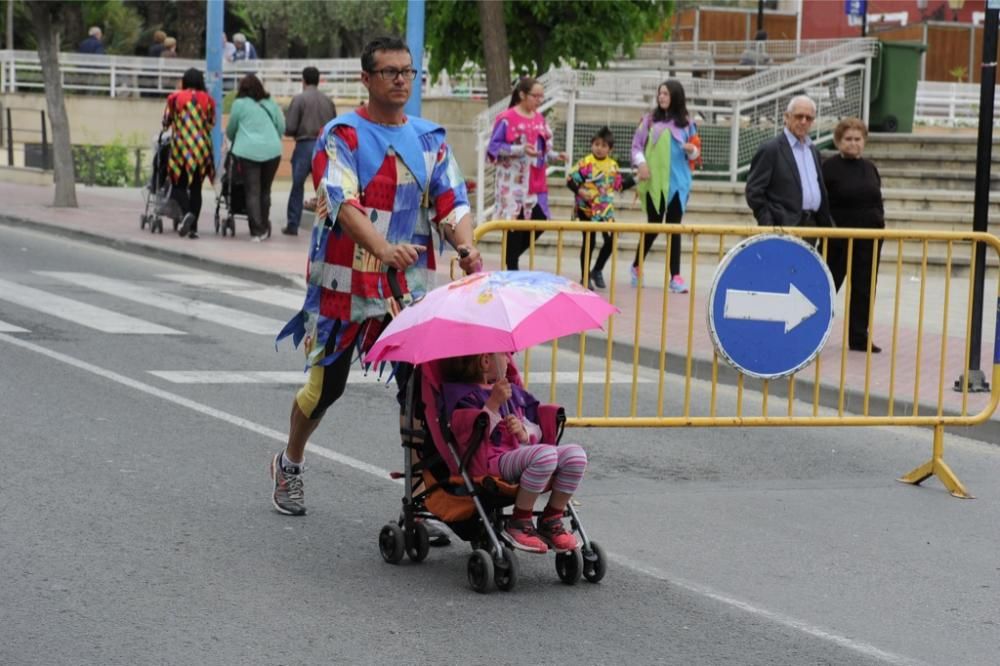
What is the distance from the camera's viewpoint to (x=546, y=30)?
2666 centimetres

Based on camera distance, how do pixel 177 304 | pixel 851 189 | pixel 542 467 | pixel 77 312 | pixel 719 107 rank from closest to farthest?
pixel 542 467
pixel 851 189
pixel 77 312
pixel 177 304
pixel 719 107

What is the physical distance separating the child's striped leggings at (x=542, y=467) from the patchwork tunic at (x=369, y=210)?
0.81m

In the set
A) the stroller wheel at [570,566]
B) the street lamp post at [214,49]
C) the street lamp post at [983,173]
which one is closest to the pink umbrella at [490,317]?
the stroller wheel at [570,566]

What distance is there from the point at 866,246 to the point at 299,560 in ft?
23.2

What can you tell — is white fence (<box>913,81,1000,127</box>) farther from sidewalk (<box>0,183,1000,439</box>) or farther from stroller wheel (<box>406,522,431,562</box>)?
stroller wheel (<box>406,522,431,562</box>)

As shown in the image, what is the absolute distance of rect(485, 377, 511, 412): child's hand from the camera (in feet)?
19.1

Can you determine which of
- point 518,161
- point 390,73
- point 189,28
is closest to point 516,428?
point 390,73

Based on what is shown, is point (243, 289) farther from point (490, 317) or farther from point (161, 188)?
point (490, 317)

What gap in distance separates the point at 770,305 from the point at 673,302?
562cm

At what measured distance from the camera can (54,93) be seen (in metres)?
21.5

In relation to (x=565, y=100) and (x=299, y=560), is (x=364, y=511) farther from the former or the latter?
(x=565, y=100)

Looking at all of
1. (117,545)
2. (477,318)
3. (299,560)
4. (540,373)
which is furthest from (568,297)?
(540,373)

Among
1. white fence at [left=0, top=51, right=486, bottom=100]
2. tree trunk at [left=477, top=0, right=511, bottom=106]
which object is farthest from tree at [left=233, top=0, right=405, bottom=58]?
tree trunk at [left=477, top=0, right=511, bottom=106]

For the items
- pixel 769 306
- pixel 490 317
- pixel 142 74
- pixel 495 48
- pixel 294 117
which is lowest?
pixel 769 306
